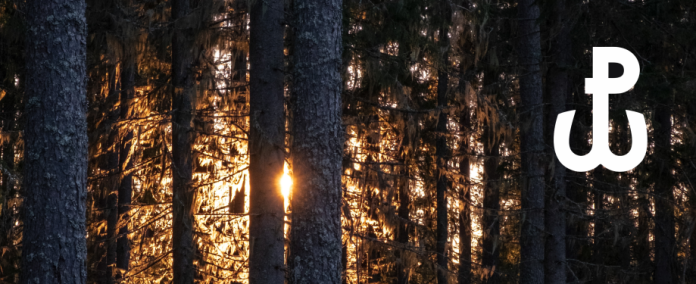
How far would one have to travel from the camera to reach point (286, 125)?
10633 millimetres

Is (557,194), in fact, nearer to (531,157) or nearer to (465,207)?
(531,157)

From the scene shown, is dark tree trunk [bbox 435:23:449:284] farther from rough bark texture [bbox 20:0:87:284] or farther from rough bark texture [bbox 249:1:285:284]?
rough bark texture [bbox 20:0:87:284]

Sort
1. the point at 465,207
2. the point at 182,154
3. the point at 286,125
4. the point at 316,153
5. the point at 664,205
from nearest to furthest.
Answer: the point at 316,153, the point at 182,154, the point at 286,125, the point at 664,205, the point at 465,207

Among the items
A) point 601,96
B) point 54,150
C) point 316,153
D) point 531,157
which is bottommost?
point 54,150

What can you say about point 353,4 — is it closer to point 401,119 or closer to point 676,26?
point 401,119

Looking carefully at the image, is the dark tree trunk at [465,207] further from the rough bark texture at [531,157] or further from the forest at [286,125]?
the rough bark texture at [531,157]

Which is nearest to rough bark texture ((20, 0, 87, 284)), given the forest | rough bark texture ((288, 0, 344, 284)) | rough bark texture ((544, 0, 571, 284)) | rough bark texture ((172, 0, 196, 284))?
the forest

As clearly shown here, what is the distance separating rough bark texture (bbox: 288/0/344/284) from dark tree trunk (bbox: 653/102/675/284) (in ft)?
29.7

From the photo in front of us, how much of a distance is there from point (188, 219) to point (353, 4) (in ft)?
13.8

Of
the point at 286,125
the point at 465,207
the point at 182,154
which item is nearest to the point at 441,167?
the point at 465,207

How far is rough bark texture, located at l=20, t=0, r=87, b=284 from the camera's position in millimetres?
5328

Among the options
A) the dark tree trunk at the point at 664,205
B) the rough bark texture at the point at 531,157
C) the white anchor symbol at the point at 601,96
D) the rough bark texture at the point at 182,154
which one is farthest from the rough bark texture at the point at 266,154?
the dark tree trunk at the point at 664,205

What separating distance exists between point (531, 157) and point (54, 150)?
8.28 m

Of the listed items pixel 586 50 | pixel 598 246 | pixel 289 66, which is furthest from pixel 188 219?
pixel 598 246
